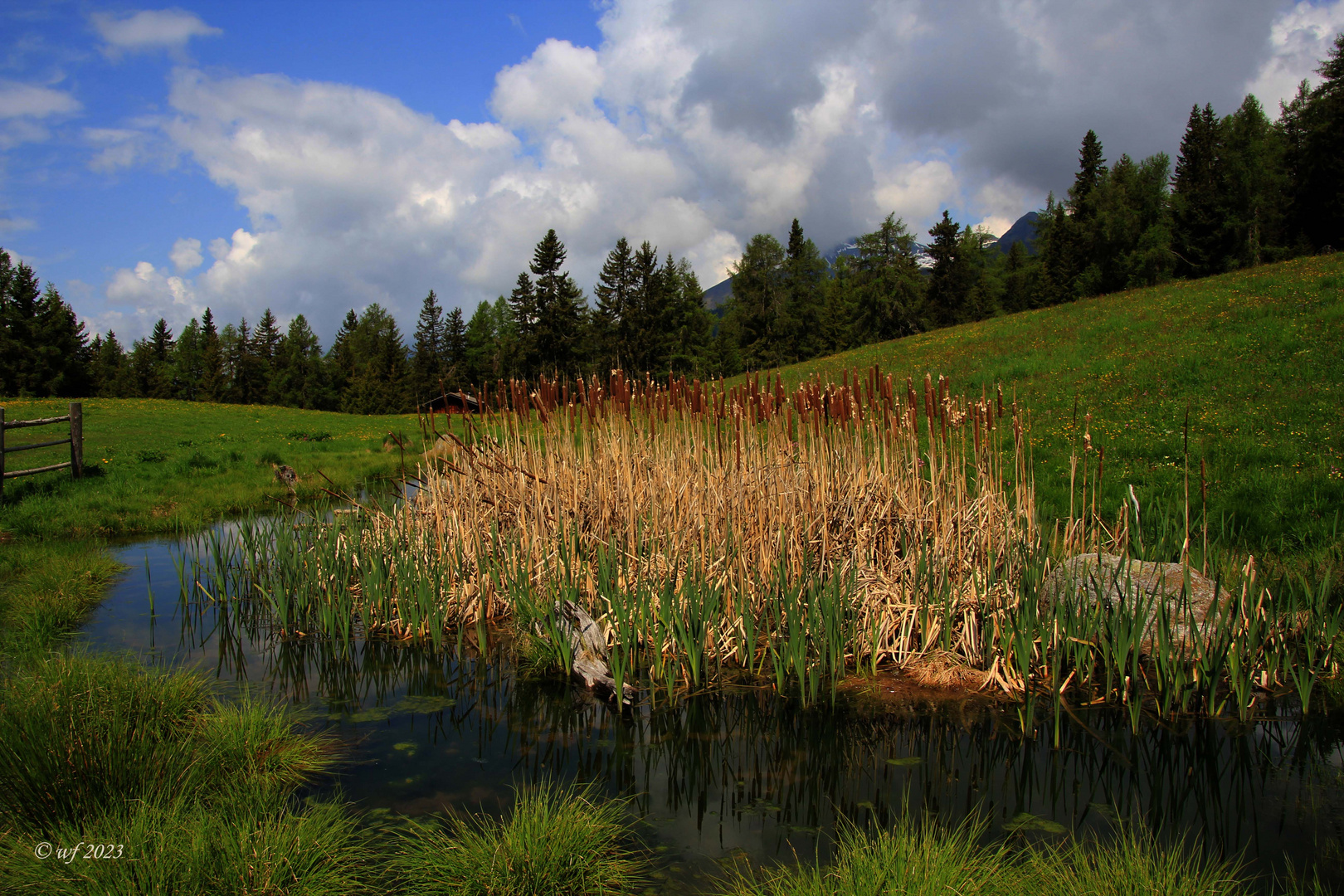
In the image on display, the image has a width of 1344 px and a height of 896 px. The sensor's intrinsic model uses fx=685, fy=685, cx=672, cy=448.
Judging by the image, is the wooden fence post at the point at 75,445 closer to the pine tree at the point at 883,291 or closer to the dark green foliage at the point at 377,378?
the dark green foliage at the point at 377,378

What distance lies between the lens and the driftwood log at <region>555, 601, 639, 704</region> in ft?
15.2

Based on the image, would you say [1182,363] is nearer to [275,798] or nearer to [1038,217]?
[275,798]

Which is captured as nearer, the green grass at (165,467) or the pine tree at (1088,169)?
the green grass at (165,467)

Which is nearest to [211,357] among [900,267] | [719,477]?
[900,267]

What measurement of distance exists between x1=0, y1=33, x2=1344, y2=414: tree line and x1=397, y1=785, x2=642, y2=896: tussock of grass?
33.9m

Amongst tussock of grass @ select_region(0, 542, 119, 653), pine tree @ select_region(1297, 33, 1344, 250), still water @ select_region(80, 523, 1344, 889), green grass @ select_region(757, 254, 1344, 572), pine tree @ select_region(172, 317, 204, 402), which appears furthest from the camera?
pine tree @ select_region(172, 317, 204, 402)

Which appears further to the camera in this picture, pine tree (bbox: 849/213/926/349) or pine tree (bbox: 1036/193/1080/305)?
pine tree (bbox: 849/213/926/349)

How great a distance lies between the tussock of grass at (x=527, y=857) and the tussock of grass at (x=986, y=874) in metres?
0.53

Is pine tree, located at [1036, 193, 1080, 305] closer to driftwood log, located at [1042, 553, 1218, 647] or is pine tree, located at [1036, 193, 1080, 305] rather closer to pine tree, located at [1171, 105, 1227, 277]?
pine tree, located at [1171, 105, 1227, 277]

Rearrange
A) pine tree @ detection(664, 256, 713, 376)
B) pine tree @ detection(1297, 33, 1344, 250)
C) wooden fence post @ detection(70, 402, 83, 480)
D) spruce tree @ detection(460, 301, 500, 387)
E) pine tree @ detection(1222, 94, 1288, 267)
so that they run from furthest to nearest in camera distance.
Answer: spruce tree @ detection(460, 301, 500, 387)
pine tree @ detection(664, 256, 713, 376)
pine tree @ detection(1222, 94, 1288, 267)
pine tree @ detection(1297, 33, 1344, 250)
wooden fence post @ detection(70, 402, 83, 480)

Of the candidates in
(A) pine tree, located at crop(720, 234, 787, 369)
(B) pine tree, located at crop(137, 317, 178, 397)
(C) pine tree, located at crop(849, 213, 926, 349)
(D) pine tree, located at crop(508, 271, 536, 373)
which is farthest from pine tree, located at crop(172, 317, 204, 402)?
(C) pine tree, located at crop(849, 213, 926, 349)

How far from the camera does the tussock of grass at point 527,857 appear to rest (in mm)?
2699

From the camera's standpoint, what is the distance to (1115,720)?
415 centimetres

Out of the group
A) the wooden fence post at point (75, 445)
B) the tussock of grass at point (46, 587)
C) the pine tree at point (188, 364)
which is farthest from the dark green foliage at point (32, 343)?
the tussock of grass at point (46, 587)
